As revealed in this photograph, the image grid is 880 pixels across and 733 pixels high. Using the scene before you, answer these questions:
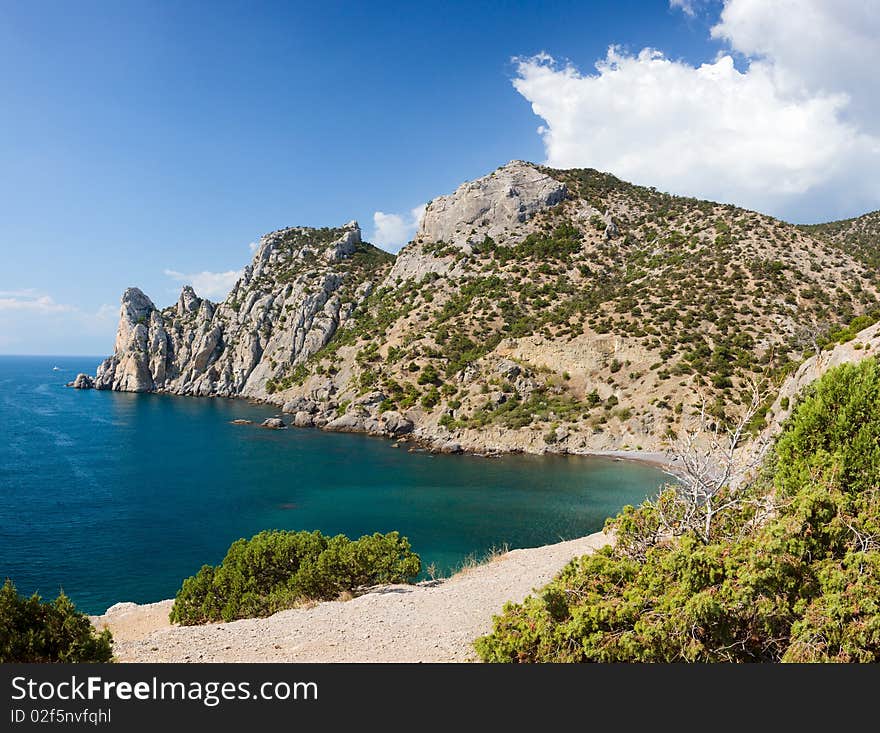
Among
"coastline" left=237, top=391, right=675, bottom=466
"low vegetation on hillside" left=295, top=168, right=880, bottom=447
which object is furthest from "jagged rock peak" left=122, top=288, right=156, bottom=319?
"coastline" left=237, top=391, right=675, bottom=466

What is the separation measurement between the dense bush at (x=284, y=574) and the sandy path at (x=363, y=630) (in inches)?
42.0

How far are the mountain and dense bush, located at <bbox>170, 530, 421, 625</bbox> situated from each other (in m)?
35.2

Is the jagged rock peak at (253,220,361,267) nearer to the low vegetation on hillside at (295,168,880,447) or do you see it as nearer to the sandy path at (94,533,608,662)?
the low vegetation on hillside at (295,168,880,447)

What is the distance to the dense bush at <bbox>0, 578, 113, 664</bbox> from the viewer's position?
7914mm

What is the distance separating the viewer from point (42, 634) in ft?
26.7

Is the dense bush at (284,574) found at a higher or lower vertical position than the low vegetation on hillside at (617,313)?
lower

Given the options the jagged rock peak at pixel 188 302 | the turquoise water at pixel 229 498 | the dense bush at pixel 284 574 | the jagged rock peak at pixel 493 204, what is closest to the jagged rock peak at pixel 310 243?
the jagged rock peak at pixel 188 302

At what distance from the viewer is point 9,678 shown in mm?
5523

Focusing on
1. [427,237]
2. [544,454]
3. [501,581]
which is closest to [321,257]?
[427,237]

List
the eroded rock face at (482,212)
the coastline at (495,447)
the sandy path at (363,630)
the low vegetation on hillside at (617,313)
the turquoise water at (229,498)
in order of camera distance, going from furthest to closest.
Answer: the eroded rock face at (482,212) < the low vegetation on hillside at (617,313) < the coastline at (495,447) < the turquoise water at (229,498) < the sandy path at (363,630)

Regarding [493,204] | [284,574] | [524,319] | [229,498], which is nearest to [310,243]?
[493,204]

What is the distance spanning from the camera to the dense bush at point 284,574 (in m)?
15.5

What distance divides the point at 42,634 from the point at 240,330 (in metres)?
103

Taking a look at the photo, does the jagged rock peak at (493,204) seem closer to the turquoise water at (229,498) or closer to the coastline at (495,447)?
the coastline at (495,447)
